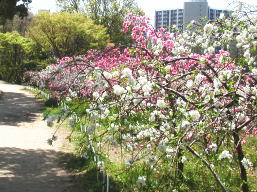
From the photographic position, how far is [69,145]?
10.8 meters

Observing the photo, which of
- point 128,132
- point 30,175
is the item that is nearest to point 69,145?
point 30,175

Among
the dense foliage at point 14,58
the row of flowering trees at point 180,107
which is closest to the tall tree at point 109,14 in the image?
the dense foliage at point 14,58

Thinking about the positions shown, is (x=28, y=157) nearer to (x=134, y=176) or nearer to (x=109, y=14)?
(x=134, y=176)

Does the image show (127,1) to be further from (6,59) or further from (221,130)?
(221,130)

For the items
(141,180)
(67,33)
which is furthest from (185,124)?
(67,33)

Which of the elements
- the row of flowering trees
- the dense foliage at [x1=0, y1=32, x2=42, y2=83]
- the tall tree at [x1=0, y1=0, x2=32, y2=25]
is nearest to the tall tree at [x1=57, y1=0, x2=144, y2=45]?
the dense foliage at [x1=0, y1=32, x2=42, y2=83]

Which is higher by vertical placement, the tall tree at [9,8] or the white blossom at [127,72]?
the tall tree at [9,8]

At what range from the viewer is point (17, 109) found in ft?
59.5

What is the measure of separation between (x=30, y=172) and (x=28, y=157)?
138 centimetres

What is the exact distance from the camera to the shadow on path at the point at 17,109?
1538cm

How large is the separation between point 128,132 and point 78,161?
3.79 meters

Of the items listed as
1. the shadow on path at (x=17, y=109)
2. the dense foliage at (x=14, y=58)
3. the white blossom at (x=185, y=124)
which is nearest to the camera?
the white blossom at (x=185, y=124)

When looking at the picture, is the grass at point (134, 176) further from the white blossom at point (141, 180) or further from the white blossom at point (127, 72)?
the white blossom at point (127, 72)

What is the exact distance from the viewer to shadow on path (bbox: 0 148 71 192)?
6957mm
